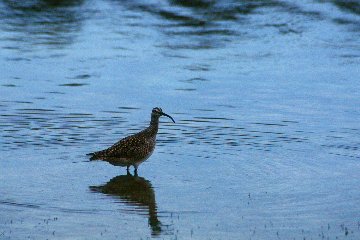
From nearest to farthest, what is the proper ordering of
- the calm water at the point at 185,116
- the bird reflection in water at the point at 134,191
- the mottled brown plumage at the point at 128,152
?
1. the calm water at the point at 185,116
2. the bird reflection in water at the point at 134,191
3. the mottled brown plumage at the point at 128,152

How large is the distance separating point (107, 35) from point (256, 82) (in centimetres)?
784

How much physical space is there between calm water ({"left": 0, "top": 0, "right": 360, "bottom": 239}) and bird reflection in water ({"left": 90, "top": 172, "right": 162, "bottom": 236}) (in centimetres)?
6

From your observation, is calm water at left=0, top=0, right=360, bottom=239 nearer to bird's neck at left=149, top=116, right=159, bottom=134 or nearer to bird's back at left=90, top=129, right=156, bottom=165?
bird's back at left=90, top=129, right=156, bottom=165

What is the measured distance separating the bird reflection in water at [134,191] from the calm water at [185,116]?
58 millimetres

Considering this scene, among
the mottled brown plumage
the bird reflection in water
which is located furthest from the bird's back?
the bird reflection in water

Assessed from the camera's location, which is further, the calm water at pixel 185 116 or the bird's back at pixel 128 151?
the bird's back at pixel 128 151

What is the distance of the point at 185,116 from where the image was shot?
74.4 ft

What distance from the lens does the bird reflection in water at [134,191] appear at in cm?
1566

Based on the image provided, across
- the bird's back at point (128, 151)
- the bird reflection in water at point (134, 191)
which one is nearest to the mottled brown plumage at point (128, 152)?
the bird's back at point (128, 151)

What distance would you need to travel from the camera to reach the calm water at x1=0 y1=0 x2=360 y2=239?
14992 millimetres

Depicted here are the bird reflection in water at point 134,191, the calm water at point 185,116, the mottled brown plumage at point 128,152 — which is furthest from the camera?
the mottled brown plumage at point 128,152

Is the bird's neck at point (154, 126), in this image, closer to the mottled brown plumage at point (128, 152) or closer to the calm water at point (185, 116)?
the mottled brown plumage at point (128, 152)

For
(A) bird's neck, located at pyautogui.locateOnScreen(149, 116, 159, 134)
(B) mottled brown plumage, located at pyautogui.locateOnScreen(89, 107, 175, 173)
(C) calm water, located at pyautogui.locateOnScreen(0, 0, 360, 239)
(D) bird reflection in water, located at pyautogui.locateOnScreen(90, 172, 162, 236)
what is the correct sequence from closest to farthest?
(C) calm water, located at pyautogui.locateOnScreen(0, 0, 360, 239), (D) bird reflection in water, located at pyautogui.locateOnScreen(90, 172, 162, 236), (B) mottled brown plumage, located at pyautogui.locateOnScreen(89, 107, 175, 173), (A) bird's neck, located at pyautogui.locateOnScreen(149, 116, 159, 134)

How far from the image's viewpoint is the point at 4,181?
17.0 metres
